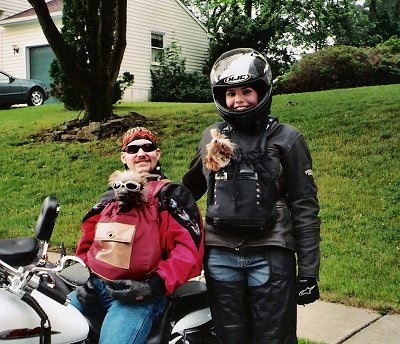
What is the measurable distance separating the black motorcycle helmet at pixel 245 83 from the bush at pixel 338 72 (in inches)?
601

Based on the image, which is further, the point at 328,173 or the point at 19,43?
the point at 19,43

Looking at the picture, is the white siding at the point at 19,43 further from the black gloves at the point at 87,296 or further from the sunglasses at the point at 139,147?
the black gloves at the point at 87,296

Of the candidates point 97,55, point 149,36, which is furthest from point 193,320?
point 149,36

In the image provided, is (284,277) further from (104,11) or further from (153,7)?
(153,7)

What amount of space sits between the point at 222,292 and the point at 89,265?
24.4 inches

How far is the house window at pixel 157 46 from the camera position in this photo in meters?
25.6

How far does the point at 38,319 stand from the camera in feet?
8.48

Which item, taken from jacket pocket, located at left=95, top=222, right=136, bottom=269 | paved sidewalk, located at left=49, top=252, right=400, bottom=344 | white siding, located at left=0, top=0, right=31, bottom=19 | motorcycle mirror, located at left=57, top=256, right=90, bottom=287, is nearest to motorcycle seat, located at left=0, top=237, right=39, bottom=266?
motorcycle mirror, located at left=57, top=256, right=90, bottom=287

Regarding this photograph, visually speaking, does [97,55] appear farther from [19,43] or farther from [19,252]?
[19,43]

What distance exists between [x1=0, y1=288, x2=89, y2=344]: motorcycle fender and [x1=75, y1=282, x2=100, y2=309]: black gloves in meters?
0.30

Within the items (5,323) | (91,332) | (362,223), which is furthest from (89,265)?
(362,223)

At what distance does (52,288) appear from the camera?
8.41ft

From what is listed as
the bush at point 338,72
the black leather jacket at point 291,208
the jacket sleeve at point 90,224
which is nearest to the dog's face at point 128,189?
the jacket sleeve at point 90,224

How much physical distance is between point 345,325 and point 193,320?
6.55 feet
